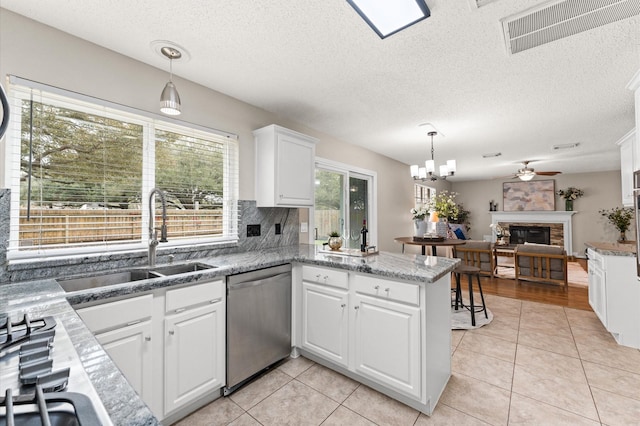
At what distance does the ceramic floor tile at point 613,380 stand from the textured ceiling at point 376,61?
2.45m

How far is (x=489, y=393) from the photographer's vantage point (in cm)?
209

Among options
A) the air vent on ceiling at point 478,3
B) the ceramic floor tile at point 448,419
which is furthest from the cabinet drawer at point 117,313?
the air vent on ceiling at point 478,3

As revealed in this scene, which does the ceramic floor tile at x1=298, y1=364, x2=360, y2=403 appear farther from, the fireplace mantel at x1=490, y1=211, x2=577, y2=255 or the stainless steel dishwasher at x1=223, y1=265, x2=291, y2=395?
the fireplace mantel at x1=490, y1=211, x2=577, y2=255

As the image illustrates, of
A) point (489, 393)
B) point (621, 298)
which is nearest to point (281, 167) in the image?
point (489, 393)

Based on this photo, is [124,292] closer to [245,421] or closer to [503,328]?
[245,421]

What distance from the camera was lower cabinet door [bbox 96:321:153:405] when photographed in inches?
60.6

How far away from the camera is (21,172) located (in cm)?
173

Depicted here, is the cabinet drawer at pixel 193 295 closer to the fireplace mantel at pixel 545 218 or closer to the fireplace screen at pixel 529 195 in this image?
the fireplace mantel at pixel 545 218

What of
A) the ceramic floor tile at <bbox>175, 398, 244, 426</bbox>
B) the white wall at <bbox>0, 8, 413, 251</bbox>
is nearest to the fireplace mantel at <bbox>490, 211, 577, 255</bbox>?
the white wall at <bbox>0, 8, 413, 251</bbox>

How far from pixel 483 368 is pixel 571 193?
A: 832 centimetres

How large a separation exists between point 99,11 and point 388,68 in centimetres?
195

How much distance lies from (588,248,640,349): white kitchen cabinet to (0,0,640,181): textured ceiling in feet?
5.43

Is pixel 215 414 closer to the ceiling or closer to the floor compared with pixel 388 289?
closer to the floor

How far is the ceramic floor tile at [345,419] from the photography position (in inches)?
70.9
